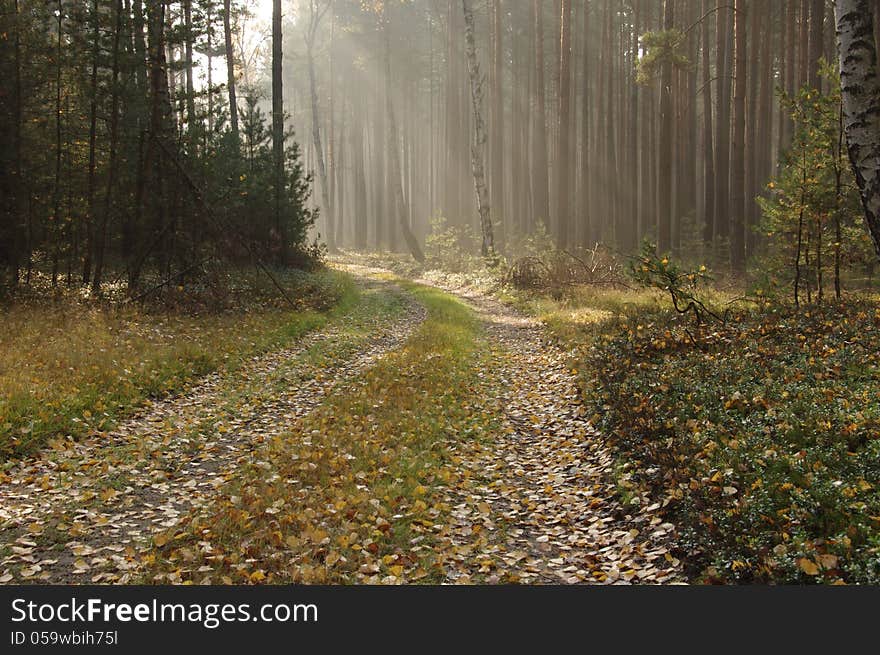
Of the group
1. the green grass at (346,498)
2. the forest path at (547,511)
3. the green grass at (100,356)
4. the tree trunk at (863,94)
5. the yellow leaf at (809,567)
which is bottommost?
the forest path at (547,511)

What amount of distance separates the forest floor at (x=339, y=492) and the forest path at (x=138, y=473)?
20 millimetres

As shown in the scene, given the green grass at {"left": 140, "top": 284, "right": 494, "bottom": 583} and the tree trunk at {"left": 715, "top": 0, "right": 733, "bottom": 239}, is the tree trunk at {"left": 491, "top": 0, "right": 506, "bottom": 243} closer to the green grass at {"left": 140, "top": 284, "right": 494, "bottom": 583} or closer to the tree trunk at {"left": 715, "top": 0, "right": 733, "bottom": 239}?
the tree trunk at {"left": 715, "top": 0, "right": 733, "bottom": 239}

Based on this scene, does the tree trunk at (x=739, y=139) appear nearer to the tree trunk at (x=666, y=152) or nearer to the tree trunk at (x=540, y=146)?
the tree trunk at (x=666, y=152)

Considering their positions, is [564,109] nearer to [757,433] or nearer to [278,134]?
[278,134]

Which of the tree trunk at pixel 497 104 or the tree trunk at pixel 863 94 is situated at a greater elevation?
the tree trunk at pixel 497 104

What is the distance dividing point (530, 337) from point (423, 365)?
4.18m

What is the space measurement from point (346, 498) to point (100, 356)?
5.56 metres

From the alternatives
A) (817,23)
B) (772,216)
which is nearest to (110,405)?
(772,216)

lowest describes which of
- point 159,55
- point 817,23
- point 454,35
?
point 159,55

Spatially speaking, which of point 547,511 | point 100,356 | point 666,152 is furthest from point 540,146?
point 547,511

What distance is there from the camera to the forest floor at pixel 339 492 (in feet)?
15.1

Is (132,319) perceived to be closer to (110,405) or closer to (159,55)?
(110,405)

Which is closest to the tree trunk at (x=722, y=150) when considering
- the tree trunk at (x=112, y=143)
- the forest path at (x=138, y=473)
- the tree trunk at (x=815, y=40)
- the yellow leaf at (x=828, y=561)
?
the tree trunk at (x=815, y=40)

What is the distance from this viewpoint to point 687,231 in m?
26.0
